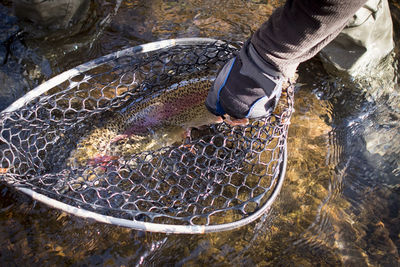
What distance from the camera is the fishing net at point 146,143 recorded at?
249cm

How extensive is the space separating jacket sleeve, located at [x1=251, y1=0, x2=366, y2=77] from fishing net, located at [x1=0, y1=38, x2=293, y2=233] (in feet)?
1.94

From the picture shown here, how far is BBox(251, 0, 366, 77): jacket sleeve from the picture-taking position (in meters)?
1.52

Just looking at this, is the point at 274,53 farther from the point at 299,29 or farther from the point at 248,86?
the point at 248,86

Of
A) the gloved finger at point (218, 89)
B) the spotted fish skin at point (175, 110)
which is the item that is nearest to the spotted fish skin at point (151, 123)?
the spotted fish skin at point (175, 110)

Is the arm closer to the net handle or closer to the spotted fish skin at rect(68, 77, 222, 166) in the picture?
the spotted fish skin at rect(68, 77, 222, 166)

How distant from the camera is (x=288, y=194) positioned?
2959 millimetres

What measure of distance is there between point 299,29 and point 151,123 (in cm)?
180

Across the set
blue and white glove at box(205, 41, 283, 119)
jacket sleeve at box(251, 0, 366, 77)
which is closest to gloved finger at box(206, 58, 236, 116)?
blue and white glove at box(205, 41, 283, 119)

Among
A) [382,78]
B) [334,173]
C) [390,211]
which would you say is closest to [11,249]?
[334,173]

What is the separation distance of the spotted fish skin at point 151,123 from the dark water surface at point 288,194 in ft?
2.14

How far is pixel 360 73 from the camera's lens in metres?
3.49

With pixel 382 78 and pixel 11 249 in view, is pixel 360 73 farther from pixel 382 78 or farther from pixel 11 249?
pixel 11 249

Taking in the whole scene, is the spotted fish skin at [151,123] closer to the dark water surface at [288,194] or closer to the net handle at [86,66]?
the net handle at [86,66]

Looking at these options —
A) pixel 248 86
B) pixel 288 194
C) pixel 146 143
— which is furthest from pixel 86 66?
pixel 288 194
